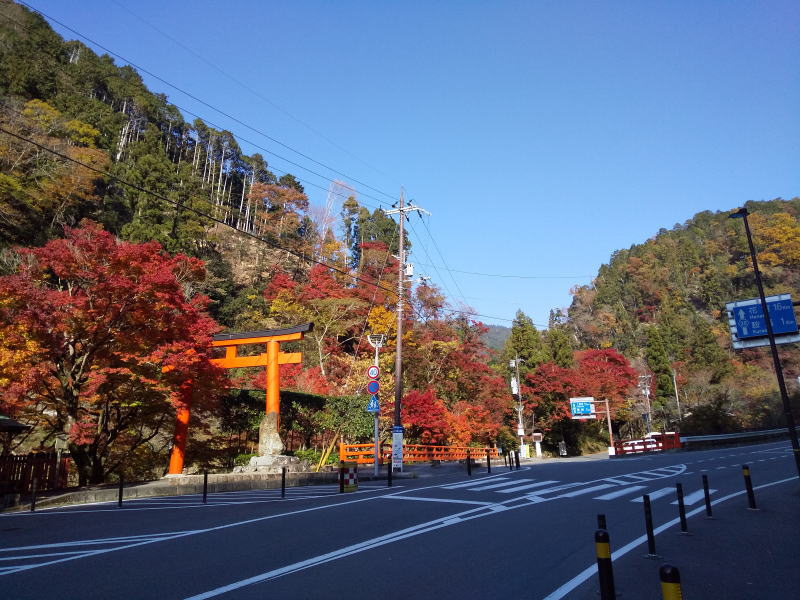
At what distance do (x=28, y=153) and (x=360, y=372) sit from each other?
22.5 meters

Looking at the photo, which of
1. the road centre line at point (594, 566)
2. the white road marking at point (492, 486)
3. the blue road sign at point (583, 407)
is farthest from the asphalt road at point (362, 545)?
the blue road sign at point (583, 407)

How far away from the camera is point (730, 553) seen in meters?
6.93

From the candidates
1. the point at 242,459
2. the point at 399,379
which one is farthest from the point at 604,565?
the point at 242,459

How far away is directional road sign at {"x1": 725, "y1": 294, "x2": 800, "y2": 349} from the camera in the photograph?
58.1 feet

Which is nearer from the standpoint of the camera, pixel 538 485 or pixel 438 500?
pixel 438 500

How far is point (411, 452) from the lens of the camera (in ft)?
90.6

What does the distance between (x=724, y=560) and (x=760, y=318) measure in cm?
1463

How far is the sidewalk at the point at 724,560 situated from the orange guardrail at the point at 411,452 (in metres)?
13.0

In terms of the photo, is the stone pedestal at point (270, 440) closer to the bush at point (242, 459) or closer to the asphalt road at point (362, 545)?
the bush at point (242, 459)

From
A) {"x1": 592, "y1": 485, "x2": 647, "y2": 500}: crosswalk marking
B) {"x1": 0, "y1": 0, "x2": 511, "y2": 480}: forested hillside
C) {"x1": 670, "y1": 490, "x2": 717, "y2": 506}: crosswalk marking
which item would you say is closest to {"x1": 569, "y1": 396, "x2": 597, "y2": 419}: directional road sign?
{"x1": 0, "y1": 0, "x2": 511, "y2": 480}: forested hillside

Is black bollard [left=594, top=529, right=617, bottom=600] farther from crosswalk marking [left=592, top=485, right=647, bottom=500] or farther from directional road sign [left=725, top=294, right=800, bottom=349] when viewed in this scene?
directional road sign [left=725, top=294, right=800, bottom=349]

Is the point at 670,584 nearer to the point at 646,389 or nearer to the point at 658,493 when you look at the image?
the point at 658,493

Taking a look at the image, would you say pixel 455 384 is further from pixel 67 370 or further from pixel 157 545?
pixel 157 545

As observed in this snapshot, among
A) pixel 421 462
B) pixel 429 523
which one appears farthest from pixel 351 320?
pixel 429 523
